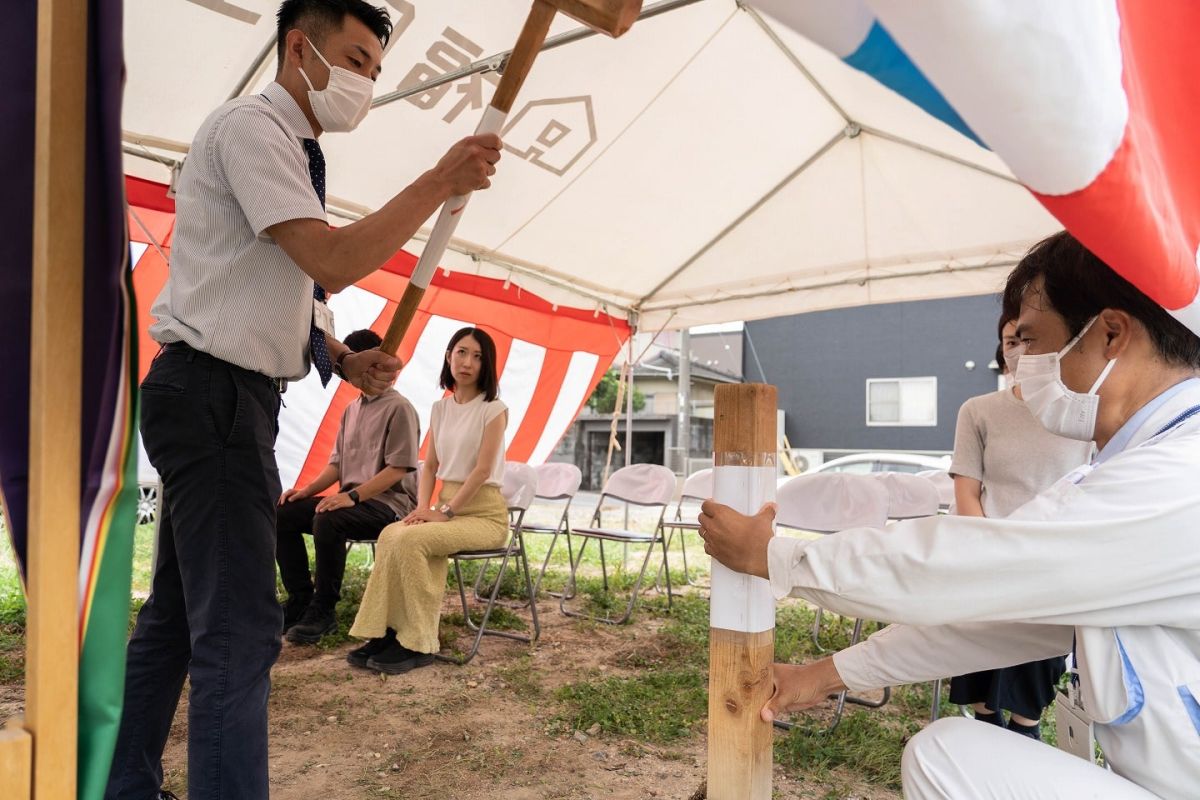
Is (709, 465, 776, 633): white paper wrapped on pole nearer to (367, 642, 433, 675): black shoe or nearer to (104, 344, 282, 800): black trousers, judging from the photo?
(104, 344, 282, 800): black trousers

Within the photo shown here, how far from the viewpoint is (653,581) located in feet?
17.9

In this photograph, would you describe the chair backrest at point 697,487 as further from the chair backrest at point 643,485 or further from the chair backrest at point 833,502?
the chair backrest at point 833,502

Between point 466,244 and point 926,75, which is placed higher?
point 466,244

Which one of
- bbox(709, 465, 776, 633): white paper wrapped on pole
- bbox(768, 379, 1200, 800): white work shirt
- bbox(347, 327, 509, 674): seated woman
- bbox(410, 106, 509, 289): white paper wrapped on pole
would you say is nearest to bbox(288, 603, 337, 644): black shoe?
Result: bbox(347, 327, 509, 674): seated woman

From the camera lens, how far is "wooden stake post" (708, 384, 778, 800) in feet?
3.58

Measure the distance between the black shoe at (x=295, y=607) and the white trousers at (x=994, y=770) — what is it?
338 centimetres

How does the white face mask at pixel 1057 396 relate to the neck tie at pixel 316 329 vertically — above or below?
below

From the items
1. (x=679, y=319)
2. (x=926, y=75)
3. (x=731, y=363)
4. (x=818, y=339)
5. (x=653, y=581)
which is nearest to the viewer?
(x=926, y=75)

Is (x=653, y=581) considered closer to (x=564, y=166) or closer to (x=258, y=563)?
(x=564, y=166)

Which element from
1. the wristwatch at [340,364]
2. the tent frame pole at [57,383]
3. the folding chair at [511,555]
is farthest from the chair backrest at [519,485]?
the tent frame pole at [57,383]

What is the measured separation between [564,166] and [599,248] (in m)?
0.99

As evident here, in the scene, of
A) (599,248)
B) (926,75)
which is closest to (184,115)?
(599,248)

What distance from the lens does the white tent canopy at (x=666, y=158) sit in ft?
10.2

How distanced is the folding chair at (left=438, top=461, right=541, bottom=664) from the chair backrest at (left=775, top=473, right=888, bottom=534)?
1.34 metres
